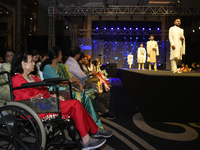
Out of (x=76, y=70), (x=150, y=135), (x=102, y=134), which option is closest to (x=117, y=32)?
(x=76, y=70)

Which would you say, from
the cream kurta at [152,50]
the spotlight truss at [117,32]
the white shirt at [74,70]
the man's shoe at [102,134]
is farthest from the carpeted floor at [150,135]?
the spotlight truss at [117,32]

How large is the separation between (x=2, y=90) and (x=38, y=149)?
2.24ft

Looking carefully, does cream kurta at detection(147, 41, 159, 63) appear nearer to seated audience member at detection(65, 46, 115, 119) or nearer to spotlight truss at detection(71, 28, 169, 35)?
seated audience member at detection(65, 46, 115, 119)

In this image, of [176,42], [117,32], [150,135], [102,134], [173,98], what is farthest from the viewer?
[117,32]

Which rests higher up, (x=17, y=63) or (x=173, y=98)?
(x=17, y=63)

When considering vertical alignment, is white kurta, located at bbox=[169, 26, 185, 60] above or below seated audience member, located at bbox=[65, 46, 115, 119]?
above

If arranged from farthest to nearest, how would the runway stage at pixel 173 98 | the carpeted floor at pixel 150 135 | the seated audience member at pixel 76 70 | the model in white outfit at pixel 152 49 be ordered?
the model in white outfit at pixel 152 49 → the seated audience member at pixel 76 70 → the runway stage at pixel 173 98 → the carpeted floor at pixel 150 135

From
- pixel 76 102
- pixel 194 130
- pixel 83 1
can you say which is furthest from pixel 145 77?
pixel 83 1

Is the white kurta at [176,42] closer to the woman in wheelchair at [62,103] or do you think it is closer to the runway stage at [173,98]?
the runway stage at [173,98]

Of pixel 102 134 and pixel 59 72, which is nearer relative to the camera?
pixel 102 134

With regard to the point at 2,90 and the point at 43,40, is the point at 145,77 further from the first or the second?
the point at 43,40

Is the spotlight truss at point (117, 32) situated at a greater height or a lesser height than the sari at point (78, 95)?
greater

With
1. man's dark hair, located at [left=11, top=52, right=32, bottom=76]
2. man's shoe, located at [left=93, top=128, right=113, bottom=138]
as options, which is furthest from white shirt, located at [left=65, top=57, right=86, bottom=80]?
man's dark hair, located at [left=11, top=52, right=32, bottom=76]

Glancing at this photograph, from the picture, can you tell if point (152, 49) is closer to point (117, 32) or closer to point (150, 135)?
point (150, 135)
